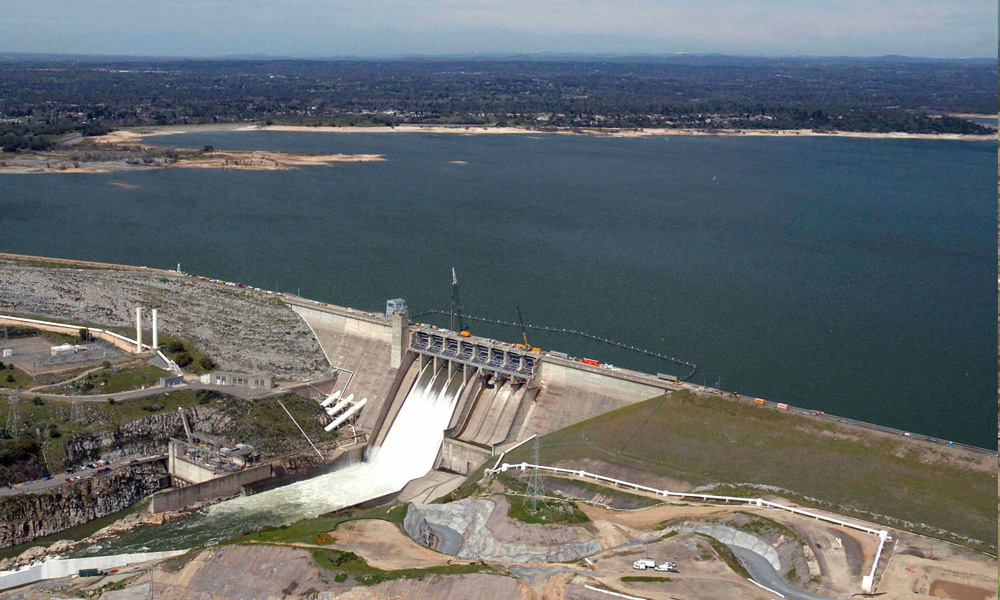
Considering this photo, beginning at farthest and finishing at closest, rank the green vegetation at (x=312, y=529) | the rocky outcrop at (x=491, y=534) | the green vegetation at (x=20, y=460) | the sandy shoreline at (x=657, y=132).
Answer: the sandy shoreline at (x=657, y=132) < the green vegetation at (x=20, y=460) < the green vegetation at (x=312, y=529) < the rocky outcrop at (x=491, y=534)

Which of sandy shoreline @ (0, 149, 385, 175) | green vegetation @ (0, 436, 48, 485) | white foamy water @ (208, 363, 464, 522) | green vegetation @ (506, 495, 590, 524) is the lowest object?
white foamy water @ (208, 363, 464, 522)

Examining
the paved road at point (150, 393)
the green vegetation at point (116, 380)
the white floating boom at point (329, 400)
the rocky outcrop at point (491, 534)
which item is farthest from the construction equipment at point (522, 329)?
the rocky outcrop at point (491, 534)

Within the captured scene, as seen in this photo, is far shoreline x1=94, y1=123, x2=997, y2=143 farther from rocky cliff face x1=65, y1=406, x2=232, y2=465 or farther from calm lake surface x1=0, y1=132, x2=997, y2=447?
rocky cliff face x1=65, y1=406, x2=232, y2=465

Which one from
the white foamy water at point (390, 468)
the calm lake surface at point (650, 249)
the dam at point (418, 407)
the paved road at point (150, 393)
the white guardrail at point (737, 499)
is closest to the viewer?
the white guardrail at point (737, 499)

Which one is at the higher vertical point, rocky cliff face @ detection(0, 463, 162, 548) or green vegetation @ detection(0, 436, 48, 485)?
green vegetation @ detection(0, 436, 48, 485)

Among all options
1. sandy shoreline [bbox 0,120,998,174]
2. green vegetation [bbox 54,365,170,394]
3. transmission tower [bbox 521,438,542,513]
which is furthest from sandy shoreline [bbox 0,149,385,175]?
transmission tower [bbox 521,438,542,513]

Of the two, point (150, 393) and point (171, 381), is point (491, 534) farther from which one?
point (171, 381)

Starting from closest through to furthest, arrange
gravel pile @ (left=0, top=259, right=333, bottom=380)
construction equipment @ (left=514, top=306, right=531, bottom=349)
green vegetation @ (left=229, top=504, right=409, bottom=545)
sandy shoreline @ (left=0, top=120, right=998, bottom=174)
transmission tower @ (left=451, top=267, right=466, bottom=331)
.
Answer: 1. green vegetation @ (left=229, top=504, right=409, bottom=545)
2. gravel pile @ (left=0, top=259, right=333, bottom=380)
3. construction equipment @ (left=514, top=306, right=531, bottom=349)
4. transmission tower @ (left=451, top=267, right=466, bottom=331)
5. sandy shoreline @ (left=0, top=120, right=998, bottom=174)

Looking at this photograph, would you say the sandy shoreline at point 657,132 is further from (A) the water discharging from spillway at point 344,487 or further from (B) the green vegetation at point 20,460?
(B) the green vegetation at point 20,460
